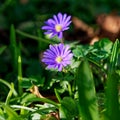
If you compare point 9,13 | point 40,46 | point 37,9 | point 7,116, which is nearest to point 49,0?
point 37,9

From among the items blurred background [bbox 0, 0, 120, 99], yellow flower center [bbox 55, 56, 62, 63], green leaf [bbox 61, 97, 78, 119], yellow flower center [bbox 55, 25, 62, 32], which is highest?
blurred background [bbox 0, 0, 120, 99]

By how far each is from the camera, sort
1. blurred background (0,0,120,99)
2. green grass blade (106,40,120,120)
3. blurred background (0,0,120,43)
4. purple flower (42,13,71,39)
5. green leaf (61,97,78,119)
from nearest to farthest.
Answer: green grass blade (106,40,120,120), green leaf (61,97,78,119), purple flower (42,13,71,39), blurred background (0,0,120,99), blurred background (0,0,120,43)

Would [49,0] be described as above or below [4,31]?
above

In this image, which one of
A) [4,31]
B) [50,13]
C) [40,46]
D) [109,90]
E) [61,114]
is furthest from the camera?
[50,13]

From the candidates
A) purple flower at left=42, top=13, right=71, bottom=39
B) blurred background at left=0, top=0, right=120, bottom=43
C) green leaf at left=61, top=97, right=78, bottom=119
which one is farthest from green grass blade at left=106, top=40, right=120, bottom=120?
blurred background at left=0, top=0, right=120, bottom=43

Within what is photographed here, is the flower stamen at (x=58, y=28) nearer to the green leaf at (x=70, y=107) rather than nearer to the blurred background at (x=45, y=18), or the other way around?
the green leaf at (x=70, y=107)

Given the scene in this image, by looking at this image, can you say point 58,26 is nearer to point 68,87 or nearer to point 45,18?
point 68,87

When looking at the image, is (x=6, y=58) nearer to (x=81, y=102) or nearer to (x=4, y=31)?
(x=4, y=31)

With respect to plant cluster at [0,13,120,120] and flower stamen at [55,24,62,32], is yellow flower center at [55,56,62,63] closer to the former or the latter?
Answer: plant cluster at [0,13,120,120]
